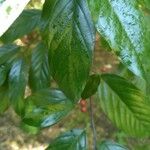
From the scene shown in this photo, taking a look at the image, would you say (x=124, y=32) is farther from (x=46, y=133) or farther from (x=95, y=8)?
(x=46, y=133)

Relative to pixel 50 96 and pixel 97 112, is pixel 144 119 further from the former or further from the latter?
pixel 97 112

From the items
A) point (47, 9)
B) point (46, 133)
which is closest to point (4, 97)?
point (47, 9)

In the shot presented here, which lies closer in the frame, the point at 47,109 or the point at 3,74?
the point at 47,109

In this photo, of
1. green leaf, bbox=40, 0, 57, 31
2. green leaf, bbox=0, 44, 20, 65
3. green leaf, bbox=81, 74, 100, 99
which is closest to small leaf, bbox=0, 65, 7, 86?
green leaf, bbox=0, 44, 20, 65

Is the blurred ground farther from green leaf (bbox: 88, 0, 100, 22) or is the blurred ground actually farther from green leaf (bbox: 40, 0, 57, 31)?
green leaf (bbox: 88, 0, 100, 22)

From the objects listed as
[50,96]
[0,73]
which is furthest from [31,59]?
[50,96]

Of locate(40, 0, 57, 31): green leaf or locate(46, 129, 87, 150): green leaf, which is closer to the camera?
locate(40, 0, 57, 31): green leaf
